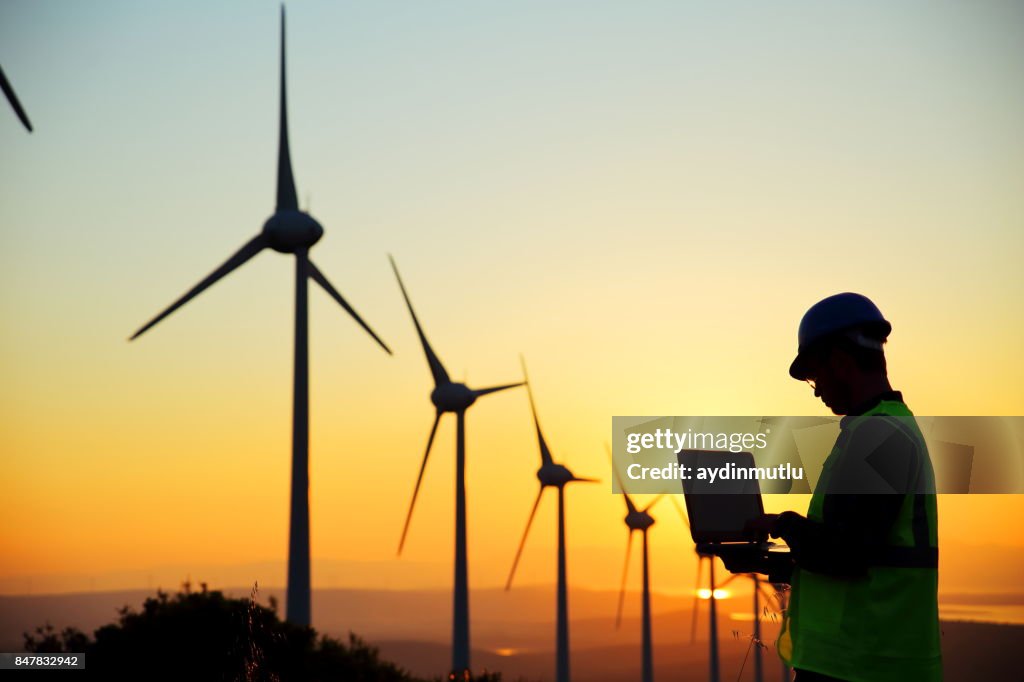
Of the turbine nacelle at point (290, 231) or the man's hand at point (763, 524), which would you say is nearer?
the man's hand at point (763, 524)

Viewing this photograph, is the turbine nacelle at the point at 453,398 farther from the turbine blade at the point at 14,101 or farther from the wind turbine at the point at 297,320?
the turbine blade at the point at 14,101

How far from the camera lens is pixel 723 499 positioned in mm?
6965

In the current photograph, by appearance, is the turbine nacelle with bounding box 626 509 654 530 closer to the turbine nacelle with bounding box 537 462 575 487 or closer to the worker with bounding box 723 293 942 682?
the turbine nacelle with bounding box 537 462 575 487

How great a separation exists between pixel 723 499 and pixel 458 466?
58139 mm

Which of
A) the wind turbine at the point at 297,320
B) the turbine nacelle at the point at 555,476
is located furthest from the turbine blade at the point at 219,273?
the turbine nacelle at the point at 555,476

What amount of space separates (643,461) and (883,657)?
597cm

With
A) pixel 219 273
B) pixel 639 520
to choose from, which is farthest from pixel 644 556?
pixel 219 273

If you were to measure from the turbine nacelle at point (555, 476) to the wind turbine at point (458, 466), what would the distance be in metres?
9.68

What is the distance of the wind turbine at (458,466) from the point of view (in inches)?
2489

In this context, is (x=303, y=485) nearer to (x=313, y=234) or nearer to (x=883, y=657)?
(x=313, y=234)

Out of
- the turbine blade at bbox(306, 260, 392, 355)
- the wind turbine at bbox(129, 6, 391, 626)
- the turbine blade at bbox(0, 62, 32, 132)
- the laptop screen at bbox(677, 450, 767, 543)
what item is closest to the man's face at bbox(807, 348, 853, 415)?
the laptop screen at bbox(677, 450, 767, 543)

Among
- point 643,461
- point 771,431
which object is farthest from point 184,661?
point 771,431

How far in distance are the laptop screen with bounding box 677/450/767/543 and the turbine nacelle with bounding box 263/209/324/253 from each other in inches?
2017

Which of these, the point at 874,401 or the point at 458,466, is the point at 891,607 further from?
the point at 458,466
